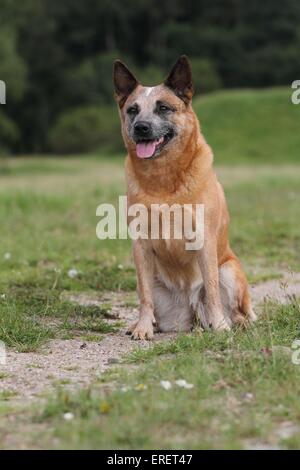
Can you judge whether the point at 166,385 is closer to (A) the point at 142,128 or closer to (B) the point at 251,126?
(A) the point at 142,128

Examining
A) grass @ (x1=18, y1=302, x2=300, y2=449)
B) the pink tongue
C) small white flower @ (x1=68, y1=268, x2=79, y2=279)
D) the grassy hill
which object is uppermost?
the grassy hill

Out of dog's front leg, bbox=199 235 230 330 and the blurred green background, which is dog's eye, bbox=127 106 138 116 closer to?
dog's front leg, bbox=199 235 230 330

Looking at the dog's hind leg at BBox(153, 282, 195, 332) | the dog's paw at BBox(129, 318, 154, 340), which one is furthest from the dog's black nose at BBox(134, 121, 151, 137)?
the dog's paw at BBox(129, 318, 154, 340)

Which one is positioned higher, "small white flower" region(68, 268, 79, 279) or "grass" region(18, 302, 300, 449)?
"small white flower" region(68, 268, 79, 279)

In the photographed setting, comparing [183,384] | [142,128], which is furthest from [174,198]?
[183,384]

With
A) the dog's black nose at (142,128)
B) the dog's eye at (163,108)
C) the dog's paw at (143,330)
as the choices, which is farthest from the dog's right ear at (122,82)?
the dog's paw at (143,330)

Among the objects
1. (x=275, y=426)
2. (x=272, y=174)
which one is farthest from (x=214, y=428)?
(x=272, y=174)

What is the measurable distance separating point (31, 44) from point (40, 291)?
144 ft

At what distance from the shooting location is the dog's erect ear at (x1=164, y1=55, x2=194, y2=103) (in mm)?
6648

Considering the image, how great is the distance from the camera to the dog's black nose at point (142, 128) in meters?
6.48

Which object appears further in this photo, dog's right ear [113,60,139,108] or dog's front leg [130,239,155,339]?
dog's right ear [113,60,139,108]

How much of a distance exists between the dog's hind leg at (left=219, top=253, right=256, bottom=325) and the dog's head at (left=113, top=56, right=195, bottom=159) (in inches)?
39.1

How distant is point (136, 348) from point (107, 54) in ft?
160
